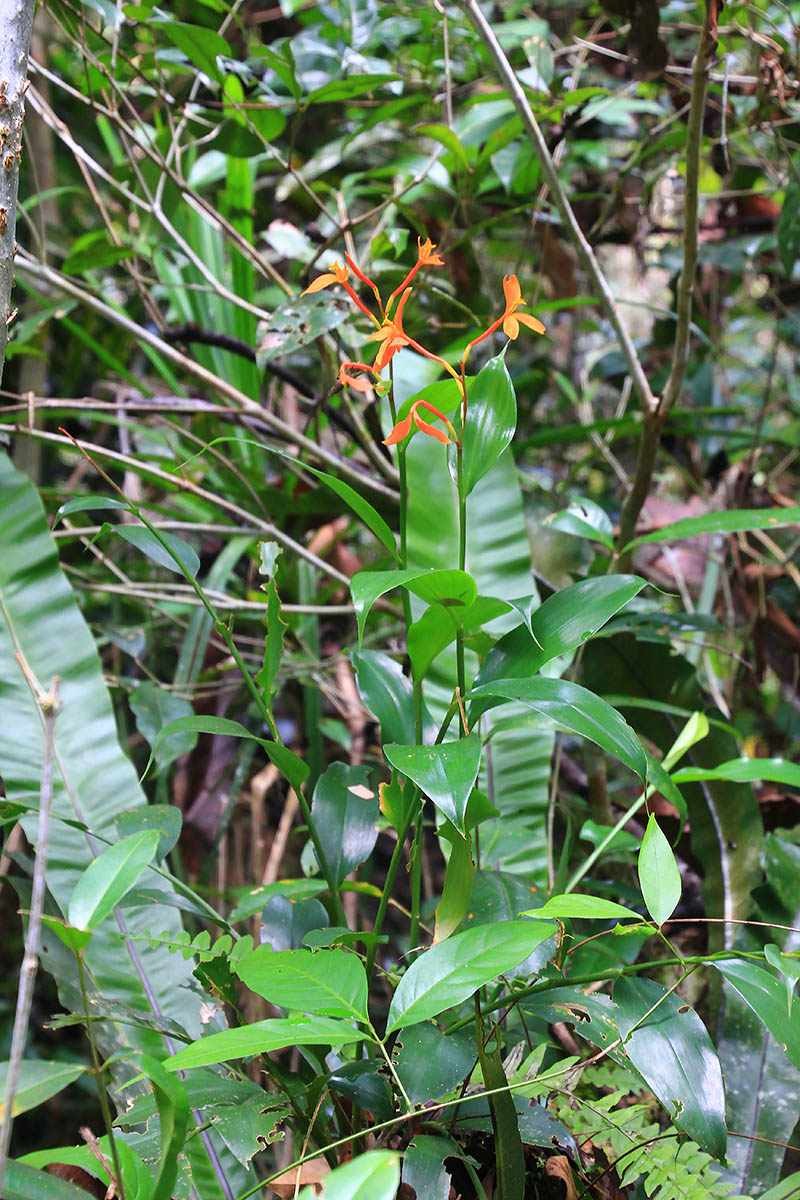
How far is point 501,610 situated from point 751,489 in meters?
0.97

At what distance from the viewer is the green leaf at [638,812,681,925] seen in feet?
1.46

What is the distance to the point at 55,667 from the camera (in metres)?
0.75

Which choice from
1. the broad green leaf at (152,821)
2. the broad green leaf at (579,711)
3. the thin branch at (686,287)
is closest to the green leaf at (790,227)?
the thin branch at (686,287)

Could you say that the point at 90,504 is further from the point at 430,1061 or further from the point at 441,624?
the point at 430,1061

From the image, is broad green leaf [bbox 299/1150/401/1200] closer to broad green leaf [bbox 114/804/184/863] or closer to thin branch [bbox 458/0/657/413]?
broad green leaf [bbox 114/804/184/863]

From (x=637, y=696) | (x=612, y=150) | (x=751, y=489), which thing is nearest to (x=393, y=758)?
(x=637, y=696)

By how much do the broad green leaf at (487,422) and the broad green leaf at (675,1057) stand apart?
288 mm

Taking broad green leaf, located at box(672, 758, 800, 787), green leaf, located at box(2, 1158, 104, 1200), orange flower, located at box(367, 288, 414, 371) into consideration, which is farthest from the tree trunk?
broad green leaf, located at box(672, 758, 800, 787)

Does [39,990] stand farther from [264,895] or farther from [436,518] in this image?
[436,518]

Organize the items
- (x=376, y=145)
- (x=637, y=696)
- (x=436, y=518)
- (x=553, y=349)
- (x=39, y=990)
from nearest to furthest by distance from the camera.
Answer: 1. (x=436, y=518)
2. (x=637, y=696)
3. (x=376, y=145)
4. (x=39, y=990)
5. (x=553, y=349)

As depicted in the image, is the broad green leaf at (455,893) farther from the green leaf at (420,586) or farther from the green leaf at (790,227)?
the green leaf at (790,227)

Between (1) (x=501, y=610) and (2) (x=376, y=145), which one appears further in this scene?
(2) (x=376, y=145)

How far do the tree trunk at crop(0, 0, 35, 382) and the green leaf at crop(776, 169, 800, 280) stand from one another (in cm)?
87

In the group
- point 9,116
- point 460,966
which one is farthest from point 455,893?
point 9,116
